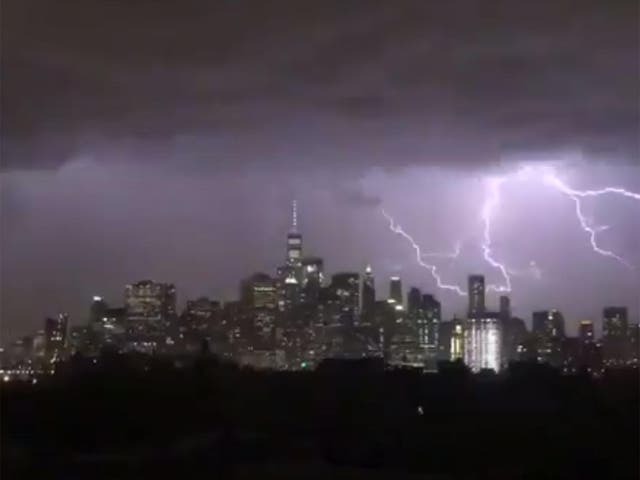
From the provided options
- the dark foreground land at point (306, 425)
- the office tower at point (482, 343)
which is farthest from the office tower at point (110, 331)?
the office tower at point (482, 343)

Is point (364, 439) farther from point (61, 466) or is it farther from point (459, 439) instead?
point (61, 466)

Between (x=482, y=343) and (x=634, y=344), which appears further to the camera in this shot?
(x=482, y=343)

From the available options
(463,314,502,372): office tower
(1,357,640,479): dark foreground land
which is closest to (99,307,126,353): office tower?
(1,357,640,479): dark foreground land

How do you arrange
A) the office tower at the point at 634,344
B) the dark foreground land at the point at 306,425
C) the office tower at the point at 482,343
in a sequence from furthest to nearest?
the office tower at the point at 482,343 → the office tower at the point at 634,344 → the dark foreground land at the point at 306,425

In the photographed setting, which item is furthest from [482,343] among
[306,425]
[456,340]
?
[306,425]

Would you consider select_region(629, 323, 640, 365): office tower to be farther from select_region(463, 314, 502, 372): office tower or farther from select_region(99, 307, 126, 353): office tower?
select_region(99, 307, 126, 353): office tower

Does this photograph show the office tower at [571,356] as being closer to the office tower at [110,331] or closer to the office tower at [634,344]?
the office tower at [634,344]

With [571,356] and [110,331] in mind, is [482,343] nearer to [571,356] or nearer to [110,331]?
[571,356]
